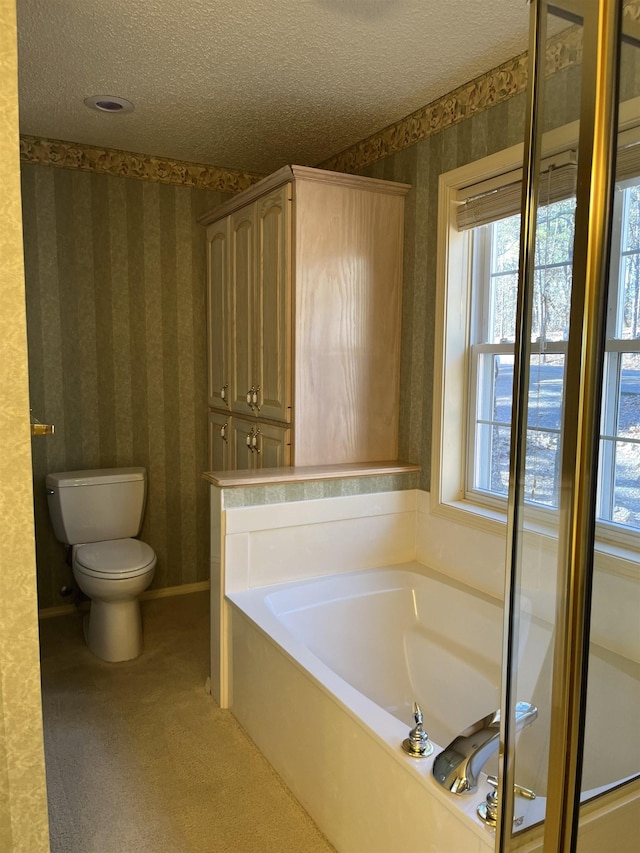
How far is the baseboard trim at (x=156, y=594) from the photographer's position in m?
3.36

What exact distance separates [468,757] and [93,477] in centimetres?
234

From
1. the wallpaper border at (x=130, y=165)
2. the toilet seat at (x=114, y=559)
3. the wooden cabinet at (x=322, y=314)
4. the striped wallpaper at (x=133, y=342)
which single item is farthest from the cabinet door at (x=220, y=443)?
the wallpaper border at (x=130, y=165)

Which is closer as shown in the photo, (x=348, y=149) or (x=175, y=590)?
(x=348, y=149)

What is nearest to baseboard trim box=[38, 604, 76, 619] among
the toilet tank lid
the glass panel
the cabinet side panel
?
the toilet tank lid

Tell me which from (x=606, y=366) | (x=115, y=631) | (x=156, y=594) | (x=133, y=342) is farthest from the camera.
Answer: (x=156, y=594)

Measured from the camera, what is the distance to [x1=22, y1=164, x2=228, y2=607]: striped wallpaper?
322 centimetres

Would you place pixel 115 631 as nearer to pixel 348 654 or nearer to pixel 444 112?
pixel 348 654

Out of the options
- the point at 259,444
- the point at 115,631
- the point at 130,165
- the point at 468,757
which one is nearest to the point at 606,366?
the point at 468,757

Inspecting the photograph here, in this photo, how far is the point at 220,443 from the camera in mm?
3465

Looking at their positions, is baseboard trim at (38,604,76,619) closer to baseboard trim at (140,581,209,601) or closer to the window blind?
baseboard trim at (140,581,209,601)

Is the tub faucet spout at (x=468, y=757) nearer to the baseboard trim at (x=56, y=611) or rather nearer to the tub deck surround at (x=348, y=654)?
the tub deck surround at (x=348, y=654)

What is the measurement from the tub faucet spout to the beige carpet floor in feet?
2.07

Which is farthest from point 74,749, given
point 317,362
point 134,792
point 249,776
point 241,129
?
point 241,129

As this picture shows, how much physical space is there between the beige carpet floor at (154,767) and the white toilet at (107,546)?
0.12 metres
